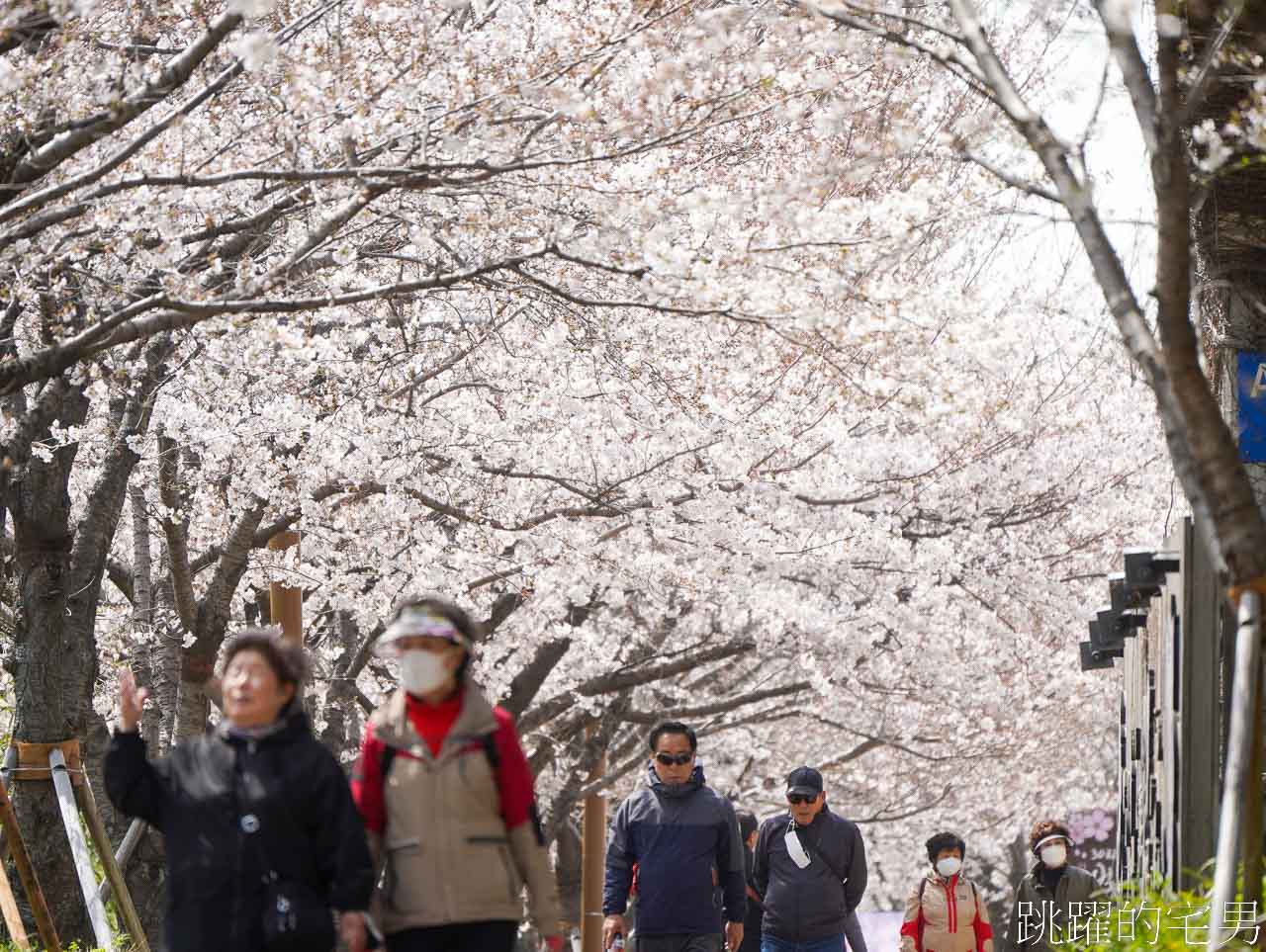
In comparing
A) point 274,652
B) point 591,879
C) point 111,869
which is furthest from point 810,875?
point 591,879

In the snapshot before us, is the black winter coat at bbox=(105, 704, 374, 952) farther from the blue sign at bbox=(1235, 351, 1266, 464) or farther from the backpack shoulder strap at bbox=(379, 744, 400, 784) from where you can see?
the blue sign at bbox=(1235, 351, 1266, 464)

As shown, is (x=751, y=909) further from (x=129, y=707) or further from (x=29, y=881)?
(x=129, y=707)

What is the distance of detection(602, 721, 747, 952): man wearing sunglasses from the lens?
860 cm

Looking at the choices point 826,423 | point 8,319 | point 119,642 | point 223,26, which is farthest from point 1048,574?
point 223,26

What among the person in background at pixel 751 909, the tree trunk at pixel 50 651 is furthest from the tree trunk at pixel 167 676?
the person in background at pixel 751 909

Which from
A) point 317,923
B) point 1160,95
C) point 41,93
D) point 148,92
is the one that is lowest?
point 317,923

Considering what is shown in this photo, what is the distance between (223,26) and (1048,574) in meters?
13.4

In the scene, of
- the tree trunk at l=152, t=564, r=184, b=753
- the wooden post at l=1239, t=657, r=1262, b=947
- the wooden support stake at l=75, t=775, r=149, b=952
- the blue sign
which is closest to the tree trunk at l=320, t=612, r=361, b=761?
the tree trunk at l=152, t=564, r=184, b=753

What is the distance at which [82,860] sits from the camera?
29.2ft

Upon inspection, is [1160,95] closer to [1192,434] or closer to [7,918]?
[1192,434]

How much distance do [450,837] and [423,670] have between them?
1.73ft

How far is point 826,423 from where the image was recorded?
46.2 feet

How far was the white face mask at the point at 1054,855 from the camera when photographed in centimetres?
992

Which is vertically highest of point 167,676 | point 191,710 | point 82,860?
point 167,676
